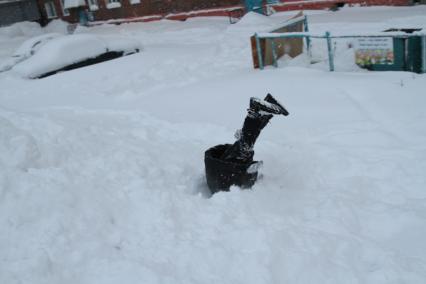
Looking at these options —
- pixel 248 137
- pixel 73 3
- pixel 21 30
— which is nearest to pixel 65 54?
pixel 248 137

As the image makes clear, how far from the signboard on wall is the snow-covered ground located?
312 millimetres

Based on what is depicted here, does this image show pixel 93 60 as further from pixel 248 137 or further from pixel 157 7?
pixel 248 137

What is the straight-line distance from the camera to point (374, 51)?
820 cm

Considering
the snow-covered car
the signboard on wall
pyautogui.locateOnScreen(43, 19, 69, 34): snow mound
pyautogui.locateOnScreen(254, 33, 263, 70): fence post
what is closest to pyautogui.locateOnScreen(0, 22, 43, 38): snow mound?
pyautogui.locateOnScreen(43, 19, 69, 34): snow mound

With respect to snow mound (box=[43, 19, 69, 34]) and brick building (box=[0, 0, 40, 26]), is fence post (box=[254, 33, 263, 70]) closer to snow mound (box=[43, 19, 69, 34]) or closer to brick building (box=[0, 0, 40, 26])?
snow mound (box=[43, 19, 69, 34])

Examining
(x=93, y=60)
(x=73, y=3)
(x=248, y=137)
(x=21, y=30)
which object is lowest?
(x=93, y=60)

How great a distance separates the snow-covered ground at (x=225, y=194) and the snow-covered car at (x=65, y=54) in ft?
17.3

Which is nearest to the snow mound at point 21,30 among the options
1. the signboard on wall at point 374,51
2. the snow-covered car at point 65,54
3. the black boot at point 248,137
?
the snow-covered car at point 65,54

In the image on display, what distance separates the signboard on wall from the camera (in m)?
8.02

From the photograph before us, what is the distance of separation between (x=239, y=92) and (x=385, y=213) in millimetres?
4338

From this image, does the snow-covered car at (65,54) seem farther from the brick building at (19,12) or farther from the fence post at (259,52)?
the brick building at (19,12)

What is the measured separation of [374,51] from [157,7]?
17718mm

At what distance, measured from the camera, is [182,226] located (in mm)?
3969

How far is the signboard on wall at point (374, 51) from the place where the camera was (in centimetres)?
802
